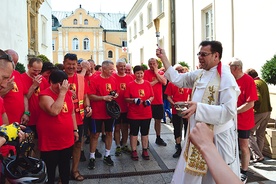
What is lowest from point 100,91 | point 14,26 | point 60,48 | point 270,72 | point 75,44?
point 100,91

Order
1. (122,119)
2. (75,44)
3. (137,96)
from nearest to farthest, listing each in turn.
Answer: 1. (137,96)
2. (122,119)
3. (75,44)

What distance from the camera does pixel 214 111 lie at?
2988 millimetres

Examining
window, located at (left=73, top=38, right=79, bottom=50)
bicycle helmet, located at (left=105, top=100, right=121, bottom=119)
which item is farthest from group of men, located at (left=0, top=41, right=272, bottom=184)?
window, located at (left=73, top=38, right=79, bottom=50)

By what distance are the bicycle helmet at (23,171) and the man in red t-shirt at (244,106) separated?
3354mm

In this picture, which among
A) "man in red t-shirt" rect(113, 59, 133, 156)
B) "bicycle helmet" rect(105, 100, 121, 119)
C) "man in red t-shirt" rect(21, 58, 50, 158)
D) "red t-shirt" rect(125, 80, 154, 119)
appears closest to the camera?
"man in red t-shirt" rect(21, 58, 50, 158)

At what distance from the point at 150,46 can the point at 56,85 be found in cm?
1868

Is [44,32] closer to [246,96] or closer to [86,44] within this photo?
[246,96]

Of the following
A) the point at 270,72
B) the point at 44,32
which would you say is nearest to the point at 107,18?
the point at 44,32

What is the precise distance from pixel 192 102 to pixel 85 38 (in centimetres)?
5693

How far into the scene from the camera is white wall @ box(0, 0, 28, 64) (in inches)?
473

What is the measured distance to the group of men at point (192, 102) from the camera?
312 cm

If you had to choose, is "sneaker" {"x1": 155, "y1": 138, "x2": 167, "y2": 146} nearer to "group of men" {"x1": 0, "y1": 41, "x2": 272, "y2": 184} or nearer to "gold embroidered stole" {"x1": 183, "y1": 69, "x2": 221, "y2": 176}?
"group of men" {"x1": 0, "y1": 41, "x2": 272, "y2": 184}

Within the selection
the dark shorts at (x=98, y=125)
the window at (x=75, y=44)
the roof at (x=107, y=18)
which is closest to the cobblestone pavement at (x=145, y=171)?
the dark shorts at (x=98, y=125)

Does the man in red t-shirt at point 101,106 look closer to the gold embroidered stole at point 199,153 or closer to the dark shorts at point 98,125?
the dark shorts at point 98,125
